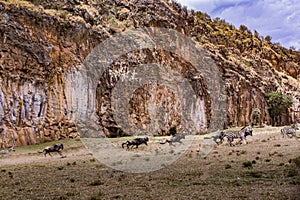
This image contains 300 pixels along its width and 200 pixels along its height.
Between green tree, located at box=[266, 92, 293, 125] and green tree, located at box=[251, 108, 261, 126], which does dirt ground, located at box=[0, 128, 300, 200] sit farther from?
green tree, located at box=[266, 92, 293, 125]

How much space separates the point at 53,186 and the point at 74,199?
3779mm

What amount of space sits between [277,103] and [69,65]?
61.0m

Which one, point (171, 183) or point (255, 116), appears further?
point (255, 116)

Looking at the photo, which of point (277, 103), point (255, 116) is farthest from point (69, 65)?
point (277, 103)

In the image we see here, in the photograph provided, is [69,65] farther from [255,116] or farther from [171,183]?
[255,116]

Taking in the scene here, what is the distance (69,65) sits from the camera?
54219 mm

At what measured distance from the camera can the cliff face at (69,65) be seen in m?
47.2

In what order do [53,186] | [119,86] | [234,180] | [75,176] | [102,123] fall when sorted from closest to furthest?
[234,180] → [53,186] → [75,176] → [102,123] → [119,86]

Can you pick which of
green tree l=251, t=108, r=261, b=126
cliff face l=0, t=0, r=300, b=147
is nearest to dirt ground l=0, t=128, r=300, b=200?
cliff face l=0, t=0, r=300, b=147

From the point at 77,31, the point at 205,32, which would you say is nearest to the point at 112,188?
the point at 77,31

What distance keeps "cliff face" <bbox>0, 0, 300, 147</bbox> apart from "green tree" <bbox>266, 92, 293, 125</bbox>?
11.7 ft

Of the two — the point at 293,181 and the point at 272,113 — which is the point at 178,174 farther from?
the point at 272,113

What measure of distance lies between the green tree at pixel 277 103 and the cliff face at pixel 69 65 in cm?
357

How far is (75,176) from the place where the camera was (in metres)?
20.7
